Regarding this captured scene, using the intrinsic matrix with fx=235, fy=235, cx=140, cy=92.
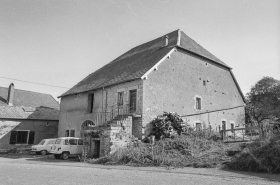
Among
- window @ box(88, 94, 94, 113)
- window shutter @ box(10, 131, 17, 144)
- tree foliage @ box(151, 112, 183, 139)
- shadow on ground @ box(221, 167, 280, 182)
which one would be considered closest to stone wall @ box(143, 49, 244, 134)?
tree foliage @ box(151, 112, 183, 139)

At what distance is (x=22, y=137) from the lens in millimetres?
24625

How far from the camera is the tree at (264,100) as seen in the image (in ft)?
94.3

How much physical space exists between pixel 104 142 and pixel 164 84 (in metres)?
6.46

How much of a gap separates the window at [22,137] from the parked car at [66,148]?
10.3 meters

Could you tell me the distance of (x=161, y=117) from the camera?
1650 cm

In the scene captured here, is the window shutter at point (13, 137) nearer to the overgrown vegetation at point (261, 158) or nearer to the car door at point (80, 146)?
the car door at point (80, 146)

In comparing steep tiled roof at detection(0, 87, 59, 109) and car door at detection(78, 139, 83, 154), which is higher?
steep tiled roof at detection(0, 87, 59, 109)

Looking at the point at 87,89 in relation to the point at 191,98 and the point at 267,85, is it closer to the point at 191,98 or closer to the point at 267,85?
the point at 191,98

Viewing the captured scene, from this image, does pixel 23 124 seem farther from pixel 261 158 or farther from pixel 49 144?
pixel 261 158

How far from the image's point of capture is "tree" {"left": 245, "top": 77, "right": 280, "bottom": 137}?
28.8 meters

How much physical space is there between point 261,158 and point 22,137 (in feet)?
75.3

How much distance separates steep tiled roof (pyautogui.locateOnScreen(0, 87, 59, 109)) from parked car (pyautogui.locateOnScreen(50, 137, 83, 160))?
17.8m

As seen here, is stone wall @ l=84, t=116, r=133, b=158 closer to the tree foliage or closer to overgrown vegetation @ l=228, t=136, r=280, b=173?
the tree foliage

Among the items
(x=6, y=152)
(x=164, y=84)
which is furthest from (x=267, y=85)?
(x=6, y=152)
